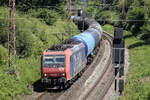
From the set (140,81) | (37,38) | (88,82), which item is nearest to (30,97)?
(88,82)

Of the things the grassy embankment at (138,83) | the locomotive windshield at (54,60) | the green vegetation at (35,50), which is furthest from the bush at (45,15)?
the locomotive windshield at (54,60)

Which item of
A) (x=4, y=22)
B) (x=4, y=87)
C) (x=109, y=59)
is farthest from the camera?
(x=109, y=59)

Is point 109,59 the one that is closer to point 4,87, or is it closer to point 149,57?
point 149,57

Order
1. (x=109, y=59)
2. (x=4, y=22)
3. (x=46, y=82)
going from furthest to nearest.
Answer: (x=109, y=59)
(x=4, y=22)
(x=46, y=82)

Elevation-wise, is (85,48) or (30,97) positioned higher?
(85,48)

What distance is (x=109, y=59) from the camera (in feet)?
104

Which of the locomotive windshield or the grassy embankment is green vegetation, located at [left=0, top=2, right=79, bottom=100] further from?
the grassy embankment

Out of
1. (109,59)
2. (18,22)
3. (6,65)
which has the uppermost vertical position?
(18,22)

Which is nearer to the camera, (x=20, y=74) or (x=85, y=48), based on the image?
(x=20, y=74)

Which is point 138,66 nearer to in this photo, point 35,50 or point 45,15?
point 35,50

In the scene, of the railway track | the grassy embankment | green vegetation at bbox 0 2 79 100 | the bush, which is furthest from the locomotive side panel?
the bush

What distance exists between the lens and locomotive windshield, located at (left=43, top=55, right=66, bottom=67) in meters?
19.1

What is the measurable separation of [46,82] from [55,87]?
2.53 ft

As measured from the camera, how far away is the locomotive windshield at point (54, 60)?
1906 centimetres
